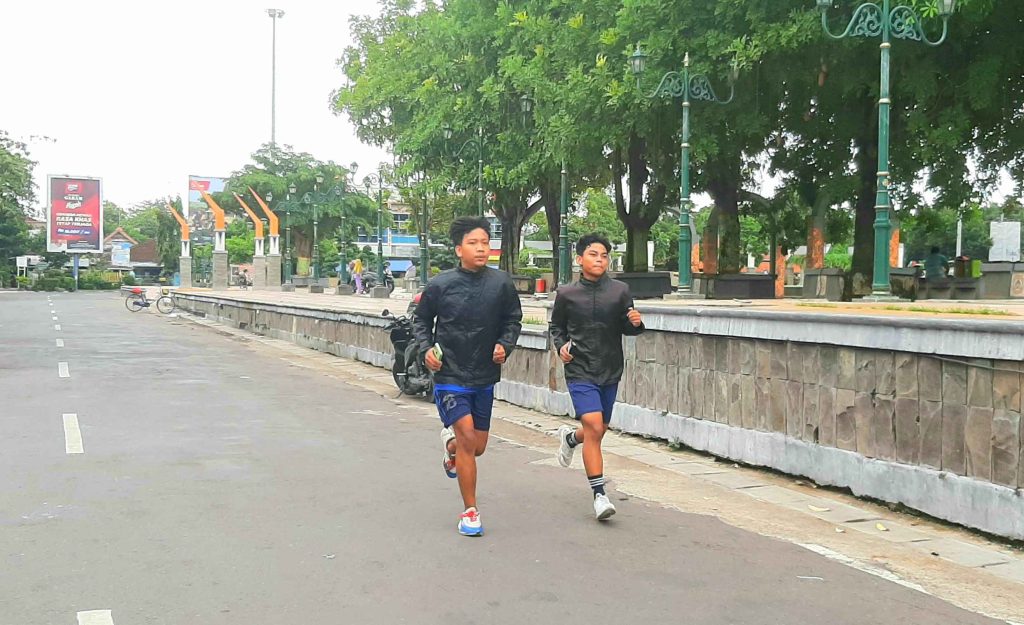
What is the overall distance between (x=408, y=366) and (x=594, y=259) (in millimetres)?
7327

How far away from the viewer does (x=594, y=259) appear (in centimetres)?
670

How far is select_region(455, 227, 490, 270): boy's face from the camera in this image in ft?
20.2

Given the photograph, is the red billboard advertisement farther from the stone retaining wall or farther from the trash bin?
the stone retaining wall

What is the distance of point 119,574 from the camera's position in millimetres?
5086

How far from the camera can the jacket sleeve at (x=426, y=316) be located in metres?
6.21

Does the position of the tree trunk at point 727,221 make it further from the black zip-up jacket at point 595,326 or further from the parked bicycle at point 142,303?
the black zip-up jacket at point 595,326

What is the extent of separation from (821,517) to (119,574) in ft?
14.7

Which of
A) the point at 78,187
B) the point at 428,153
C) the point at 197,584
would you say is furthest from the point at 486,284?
the point at 78,187

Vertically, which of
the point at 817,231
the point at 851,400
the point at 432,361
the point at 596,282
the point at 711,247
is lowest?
the point at 851,400

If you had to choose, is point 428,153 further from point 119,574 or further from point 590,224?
point 590,224

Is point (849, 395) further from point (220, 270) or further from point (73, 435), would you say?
point (220, 270)

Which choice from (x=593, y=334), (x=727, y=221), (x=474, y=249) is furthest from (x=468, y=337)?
(x=727, y=221)

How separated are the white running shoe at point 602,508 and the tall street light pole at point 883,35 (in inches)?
543

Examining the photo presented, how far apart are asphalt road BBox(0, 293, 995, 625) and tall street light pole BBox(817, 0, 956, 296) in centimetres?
1200
